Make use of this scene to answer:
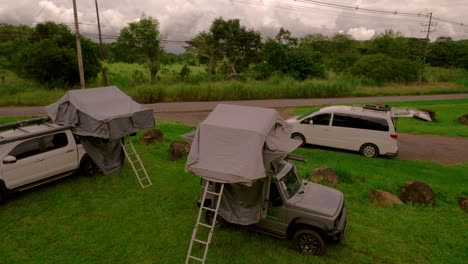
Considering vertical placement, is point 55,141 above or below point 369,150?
above

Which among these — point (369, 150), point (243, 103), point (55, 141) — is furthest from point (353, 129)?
point (243, 103)

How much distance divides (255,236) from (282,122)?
9.02ft

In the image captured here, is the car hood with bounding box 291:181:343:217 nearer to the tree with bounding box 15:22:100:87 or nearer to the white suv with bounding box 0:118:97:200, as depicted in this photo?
the white suv with bounding box 0:118:97:200

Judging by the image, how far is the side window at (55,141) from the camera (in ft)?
32.7

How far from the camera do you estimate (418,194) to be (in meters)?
9.62

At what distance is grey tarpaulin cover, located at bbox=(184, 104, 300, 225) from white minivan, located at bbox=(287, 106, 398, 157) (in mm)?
7576

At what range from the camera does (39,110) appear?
22953 millimetres

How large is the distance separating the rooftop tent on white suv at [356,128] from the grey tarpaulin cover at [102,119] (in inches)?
289

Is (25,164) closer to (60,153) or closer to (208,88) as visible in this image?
(60,153)

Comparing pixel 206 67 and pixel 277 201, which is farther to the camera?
pixel 206 67

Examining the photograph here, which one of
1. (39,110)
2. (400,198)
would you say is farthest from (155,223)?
(39,110)

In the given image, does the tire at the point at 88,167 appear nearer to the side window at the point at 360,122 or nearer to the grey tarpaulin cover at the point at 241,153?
the grey tarpaulin cover at the point at 241,153

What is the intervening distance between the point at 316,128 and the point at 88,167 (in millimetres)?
9379

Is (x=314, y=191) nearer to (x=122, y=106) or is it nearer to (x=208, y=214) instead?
(x=208, y=214)
